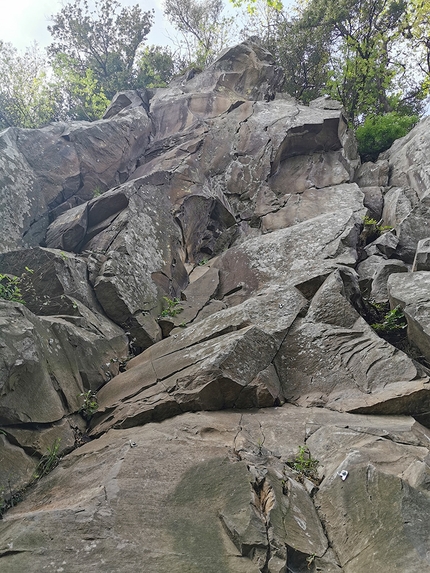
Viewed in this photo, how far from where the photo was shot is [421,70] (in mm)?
23766

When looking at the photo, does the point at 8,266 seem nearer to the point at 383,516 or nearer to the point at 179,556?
the point at 179,556

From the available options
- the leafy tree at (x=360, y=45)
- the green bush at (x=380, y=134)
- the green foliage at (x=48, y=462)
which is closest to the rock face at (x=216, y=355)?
the green foliage at (x=48, y=462)

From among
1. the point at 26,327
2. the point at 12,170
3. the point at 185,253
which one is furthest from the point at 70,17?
the point at 26,327

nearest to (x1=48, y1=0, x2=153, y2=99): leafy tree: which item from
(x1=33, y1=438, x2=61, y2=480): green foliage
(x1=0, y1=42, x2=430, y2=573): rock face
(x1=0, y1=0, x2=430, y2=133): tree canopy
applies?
(x1=0, y1=0, x2=430, y2=133): tree canopy

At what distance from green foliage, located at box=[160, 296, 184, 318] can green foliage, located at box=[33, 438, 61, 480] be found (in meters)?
4.46

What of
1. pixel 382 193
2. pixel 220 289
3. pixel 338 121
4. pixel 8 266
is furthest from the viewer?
pixel 338 121

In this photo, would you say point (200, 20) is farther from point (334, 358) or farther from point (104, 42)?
point (334, 358)

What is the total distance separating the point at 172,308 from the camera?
10.7 m

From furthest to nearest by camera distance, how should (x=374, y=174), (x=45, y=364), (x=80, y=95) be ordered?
1. (x=80, y=95)
2. (x=374, y=174)
3. (x=45, y=364)

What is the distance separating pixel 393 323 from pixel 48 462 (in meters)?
6.44

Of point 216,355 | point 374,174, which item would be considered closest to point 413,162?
point 374,174

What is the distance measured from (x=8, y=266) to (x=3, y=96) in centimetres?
1904

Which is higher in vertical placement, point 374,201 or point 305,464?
point 374,201

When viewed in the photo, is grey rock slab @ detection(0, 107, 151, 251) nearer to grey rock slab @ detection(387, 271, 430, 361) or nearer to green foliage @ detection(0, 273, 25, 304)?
green foliage @ detection(0, 273, 25, 304)
